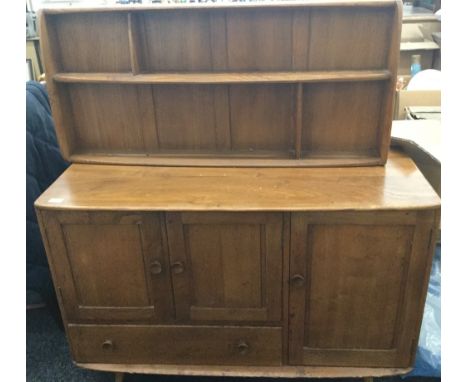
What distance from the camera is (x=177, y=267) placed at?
4.16ft

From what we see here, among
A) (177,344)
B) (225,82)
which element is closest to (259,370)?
(177,344)

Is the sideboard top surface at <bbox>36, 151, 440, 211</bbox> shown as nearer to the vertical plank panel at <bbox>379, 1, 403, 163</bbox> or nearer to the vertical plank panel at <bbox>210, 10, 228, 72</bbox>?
the vertical plank panel at <bbox>379, 1, 403, 163</bbox>

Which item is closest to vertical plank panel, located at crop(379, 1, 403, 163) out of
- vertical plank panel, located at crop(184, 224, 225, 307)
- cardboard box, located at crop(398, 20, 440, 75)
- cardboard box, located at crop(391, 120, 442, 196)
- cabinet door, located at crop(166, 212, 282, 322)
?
cardboard box, located at crop(391, 120, 442, 196)

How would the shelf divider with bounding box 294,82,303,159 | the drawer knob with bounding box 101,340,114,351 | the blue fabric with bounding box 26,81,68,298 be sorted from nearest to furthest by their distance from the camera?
1. the shelf divider with bounding box 294,82,303,159
2. the drawer knob with bounding box 101,340,114,351
3. the blue fabric with bounding box 26,81,68,298

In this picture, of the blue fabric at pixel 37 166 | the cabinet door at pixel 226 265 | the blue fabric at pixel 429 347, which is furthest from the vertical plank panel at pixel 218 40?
the blue fabric at pixel 429 347

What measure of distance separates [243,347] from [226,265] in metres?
0.30

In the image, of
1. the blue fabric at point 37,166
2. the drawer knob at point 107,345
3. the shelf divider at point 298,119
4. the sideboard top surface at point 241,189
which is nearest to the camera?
the sideboard top surface at point 241,189

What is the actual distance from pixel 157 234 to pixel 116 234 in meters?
0.12

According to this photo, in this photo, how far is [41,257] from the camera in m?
1.67

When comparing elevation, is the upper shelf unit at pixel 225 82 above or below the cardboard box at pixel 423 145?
above

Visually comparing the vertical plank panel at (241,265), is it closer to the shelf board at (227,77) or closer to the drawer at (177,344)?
the drawer at (177,344)

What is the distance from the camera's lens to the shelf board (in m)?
1.25

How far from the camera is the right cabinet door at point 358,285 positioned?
1173 millimetres

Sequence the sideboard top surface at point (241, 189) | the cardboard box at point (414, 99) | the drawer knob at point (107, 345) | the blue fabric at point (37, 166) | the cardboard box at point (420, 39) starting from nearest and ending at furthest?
the sideboard top surface at point (241, 189) < the drawer knob at point (107, 345) < the blue fabric at point (37, 166) < the cardboard box at point (414, 99) < the cardboard box at point (420, 39)
